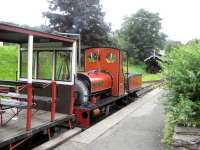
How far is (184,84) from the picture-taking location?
5746mm

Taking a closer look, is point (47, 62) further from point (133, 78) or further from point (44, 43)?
point (133, 78)

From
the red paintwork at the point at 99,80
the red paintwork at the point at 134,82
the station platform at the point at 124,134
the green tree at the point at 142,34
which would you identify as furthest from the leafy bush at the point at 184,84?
the green tree at the point at 142,34

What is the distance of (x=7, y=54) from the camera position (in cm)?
2362

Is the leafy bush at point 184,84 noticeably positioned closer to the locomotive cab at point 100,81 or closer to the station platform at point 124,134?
the station platform at point 124,134

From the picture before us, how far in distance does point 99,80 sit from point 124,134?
3479 mm

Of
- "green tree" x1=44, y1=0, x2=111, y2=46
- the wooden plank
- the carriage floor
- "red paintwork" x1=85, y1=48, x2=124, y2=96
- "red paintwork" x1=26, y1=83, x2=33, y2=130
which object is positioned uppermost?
"green tree" x1=44, y1=0, x2=111, y2=46

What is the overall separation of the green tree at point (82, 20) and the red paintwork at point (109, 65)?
15.5m

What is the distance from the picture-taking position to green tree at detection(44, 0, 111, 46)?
89.6ft

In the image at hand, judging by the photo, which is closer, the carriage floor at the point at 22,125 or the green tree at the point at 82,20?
the carriage floor at the point at 22,125

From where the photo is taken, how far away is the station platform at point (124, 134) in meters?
6.45

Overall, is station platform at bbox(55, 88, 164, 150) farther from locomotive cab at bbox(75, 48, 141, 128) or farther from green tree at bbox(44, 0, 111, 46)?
green tree at bbox(44, 0, 111, 46)

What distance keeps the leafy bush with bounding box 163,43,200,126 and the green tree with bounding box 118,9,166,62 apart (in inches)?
1896

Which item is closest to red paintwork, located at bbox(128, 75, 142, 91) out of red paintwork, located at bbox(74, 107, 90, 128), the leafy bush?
red paintwork, located at bbox(74, 107, 90, 128)

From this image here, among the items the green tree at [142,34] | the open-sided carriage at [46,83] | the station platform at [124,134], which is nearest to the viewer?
the station platform at [124,134]
